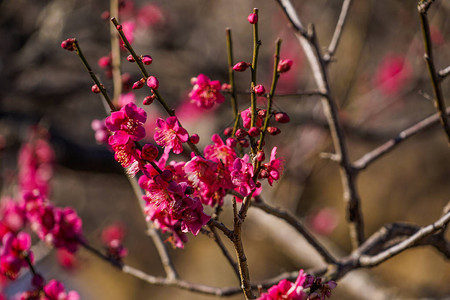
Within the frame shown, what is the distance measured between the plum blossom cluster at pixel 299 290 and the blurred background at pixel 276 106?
496 millimetres

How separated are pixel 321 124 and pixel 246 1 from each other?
80.4 inches

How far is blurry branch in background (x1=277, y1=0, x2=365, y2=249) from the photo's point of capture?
152 cm

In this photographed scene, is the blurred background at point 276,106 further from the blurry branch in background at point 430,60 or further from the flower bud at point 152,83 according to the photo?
the blurry branch in background at point 430,60

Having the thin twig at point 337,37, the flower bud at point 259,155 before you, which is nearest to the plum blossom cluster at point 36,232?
the flower bud at point 259,155

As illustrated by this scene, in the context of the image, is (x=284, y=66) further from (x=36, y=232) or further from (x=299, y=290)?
(x=36, y=232)

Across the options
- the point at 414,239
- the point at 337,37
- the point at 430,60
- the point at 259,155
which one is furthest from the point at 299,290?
the point at 337,37

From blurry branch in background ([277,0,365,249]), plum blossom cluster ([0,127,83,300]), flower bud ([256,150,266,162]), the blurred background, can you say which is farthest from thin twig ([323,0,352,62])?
plum blossom cluster ([0,127,83,300])

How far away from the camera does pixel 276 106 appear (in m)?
1.02

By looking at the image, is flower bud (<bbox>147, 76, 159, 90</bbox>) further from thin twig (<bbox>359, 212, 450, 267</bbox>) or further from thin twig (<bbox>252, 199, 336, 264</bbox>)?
thin twig (<bbox>359, 212, 450, 267</bbox>)

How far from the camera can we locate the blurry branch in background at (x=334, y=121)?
1523 millimetres

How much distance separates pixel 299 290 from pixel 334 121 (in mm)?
844

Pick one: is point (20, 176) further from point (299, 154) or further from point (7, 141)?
point (299, 154)

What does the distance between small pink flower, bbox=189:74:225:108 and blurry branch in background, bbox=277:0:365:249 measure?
0.48 meters

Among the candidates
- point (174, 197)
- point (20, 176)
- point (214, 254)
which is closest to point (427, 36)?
point (174, 197)
